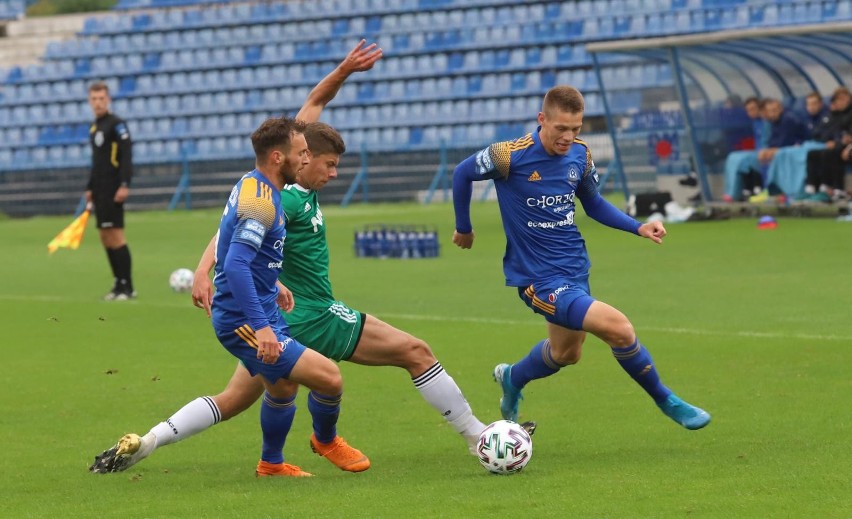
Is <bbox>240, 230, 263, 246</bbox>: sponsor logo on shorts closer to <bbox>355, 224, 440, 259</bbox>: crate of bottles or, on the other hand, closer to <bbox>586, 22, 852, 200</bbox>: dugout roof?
<bbox>355, 224, 440, 259</bbox>: crate of bottles

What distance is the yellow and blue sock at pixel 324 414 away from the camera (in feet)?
22.2

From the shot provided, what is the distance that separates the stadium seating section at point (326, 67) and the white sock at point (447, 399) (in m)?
25.7

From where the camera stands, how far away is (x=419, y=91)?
35812mm

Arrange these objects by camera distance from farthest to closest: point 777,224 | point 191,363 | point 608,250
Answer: point 777,224 → point 608,250 → point 191,363

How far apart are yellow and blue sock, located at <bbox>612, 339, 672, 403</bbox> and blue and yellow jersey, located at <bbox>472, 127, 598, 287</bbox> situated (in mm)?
610

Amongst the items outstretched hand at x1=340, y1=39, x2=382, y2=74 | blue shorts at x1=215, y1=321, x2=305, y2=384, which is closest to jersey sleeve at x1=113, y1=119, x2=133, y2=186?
outstretched hand at x1=340, y1=39, x2=382, y2=74

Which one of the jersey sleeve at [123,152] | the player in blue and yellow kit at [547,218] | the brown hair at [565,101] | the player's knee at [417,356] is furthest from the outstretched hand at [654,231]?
the jersey sleeve at [123,152]

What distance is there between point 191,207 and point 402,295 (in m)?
21.4

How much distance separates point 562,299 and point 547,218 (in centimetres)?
49

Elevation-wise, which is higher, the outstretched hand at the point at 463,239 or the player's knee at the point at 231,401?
the outstretched hand at the point at 463,239

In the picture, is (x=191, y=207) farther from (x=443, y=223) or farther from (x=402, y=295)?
(x=402, y=295)

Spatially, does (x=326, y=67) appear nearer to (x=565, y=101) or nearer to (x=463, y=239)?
(x=463, y=239)

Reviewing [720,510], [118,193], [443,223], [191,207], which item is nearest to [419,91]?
[191,207]

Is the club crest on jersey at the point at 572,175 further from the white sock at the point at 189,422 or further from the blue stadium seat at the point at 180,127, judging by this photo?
the blue stadium seat at the point at 180,127
